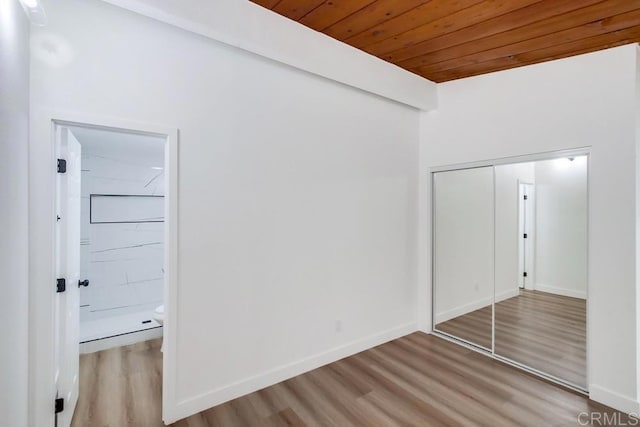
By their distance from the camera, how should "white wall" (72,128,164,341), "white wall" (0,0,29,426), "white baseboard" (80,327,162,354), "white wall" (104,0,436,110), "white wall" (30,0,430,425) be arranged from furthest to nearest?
"white wall" (72,128,164,341), "white baseboard" (80,327,162,354), "white wall" (104,0,436,110), "white wall" (30,0,430,425), "white wall" (0,0,29,426)

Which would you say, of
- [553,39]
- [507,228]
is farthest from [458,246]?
[553,39]

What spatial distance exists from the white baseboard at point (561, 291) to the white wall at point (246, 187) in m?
1.50

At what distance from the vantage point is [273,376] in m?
2.66

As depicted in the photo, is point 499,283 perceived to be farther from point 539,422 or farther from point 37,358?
point 37,358

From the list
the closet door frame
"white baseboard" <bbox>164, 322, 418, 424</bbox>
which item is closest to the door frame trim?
"white baseboard" <bbox>164, 322, 418, 424</bbox>

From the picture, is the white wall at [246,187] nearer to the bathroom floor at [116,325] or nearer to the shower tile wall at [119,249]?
the bathroom floor at [116,325]

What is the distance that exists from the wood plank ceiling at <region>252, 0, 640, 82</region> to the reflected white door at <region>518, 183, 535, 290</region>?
124 cm

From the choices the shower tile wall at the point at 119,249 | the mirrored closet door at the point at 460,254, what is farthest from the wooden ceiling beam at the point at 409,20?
the shower tile wall at the point at 119,249

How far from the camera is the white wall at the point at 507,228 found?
315 cm

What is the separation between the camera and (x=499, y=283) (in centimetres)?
338

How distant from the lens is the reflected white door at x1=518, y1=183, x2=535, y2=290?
3.05 m

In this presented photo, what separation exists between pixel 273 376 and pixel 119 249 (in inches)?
130

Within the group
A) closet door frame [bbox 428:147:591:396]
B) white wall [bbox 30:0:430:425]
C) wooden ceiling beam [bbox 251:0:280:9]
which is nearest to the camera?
white wall [bbox 30:0:430:425]

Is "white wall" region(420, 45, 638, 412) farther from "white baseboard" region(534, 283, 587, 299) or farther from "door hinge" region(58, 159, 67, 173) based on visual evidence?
"door hinge" region(58, 159, 67, 173)
